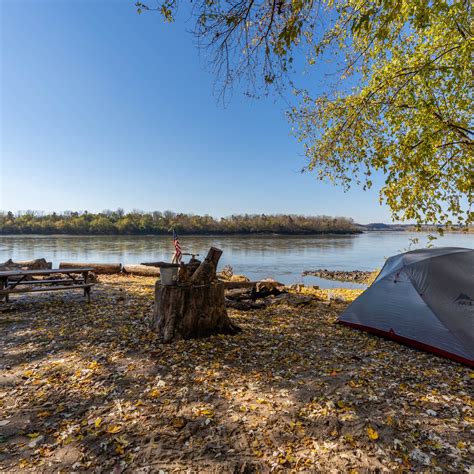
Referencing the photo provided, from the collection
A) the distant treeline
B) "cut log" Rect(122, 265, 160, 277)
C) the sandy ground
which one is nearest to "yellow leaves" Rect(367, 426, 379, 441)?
the sandy ground

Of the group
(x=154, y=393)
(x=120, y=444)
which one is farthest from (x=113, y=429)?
(x=154, y=393)

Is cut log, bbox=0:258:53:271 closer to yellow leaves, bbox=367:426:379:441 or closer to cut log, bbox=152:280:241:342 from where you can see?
cut log, bbox=152:280:241:342

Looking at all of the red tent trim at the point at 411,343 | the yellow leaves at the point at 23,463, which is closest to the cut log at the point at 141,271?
the red tent trim at the point at 411,343

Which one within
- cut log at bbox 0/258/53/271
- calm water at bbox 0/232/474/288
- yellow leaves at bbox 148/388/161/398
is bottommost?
calm water at bbox 0/232/474/288

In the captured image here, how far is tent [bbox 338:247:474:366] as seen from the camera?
4795mm

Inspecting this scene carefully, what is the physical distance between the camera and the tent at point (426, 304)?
479cm

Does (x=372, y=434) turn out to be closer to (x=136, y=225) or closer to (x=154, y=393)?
(x=154, y=393)

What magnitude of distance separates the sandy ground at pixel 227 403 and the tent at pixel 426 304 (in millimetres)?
280

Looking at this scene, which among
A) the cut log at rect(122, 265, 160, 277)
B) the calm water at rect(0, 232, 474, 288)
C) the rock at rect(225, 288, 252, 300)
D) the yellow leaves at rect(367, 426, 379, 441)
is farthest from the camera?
the calm water at rect(0, 232, 474, 288)

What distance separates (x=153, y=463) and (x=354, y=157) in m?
8.19

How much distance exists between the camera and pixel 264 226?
8975 cm

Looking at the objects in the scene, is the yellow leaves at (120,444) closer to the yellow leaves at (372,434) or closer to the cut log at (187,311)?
the yellow leaves at (372,434)

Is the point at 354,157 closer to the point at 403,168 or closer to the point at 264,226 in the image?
the point at 403,168

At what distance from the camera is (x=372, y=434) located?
2.81 meters
